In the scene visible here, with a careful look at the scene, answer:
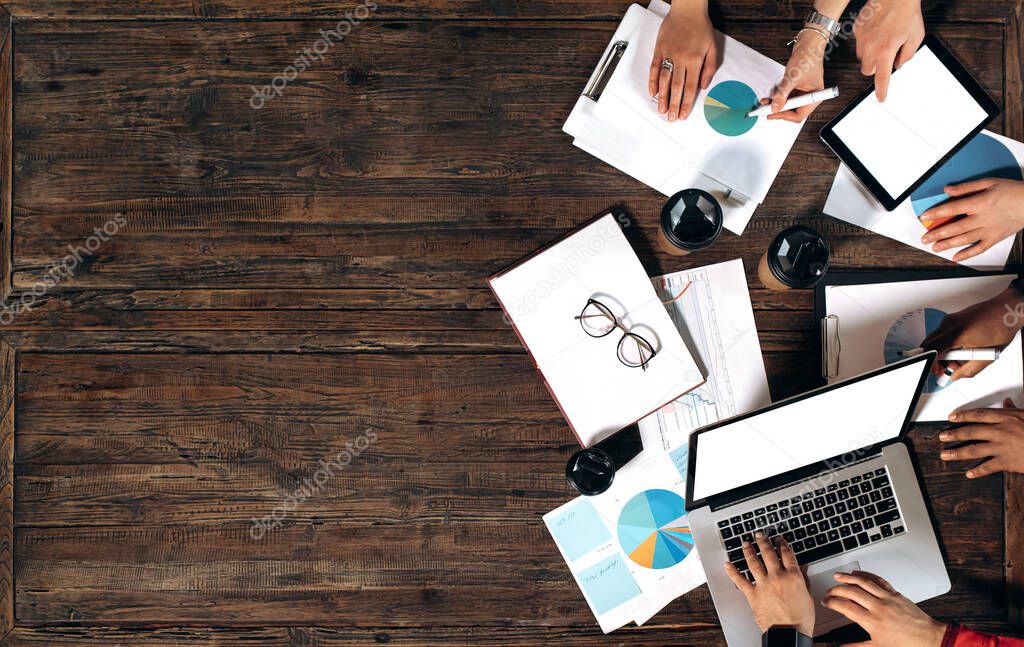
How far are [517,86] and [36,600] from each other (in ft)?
4.67

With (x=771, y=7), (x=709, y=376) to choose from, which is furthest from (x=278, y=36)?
(x=709, y=376)

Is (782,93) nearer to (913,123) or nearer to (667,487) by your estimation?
(913,123)

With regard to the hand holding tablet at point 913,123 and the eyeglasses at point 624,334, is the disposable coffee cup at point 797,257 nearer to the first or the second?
the hand holding tablet at point 913,123

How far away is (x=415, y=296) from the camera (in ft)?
4.67

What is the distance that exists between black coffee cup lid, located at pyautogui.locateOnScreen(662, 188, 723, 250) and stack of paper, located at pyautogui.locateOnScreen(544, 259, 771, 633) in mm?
92

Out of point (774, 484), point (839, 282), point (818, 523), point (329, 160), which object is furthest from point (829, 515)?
point (329, 160)

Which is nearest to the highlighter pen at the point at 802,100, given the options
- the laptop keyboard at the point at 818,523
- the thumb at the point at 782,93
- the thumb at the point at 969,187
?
the thumb at the point at 782,93

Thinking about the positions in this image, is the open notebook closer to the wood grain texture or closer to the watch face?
the wood grain texture

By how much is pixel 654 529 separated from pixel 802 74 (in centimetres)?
93

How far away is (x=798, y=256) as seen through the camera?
135cm

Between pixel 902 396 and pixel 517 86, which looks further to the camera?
pixel 517 86

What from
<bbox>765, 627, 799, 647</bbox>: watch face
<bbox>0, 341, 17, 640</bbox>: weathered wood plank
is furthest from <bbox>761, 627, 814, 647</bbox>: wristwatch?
<bbox>0, 341, 17, 640</bbox>: weathered wood plank

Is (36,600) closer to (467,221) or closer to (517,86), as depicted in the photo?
(467,221)

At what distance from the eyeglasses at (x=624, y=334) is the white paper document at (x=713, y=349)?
0.10 meters
